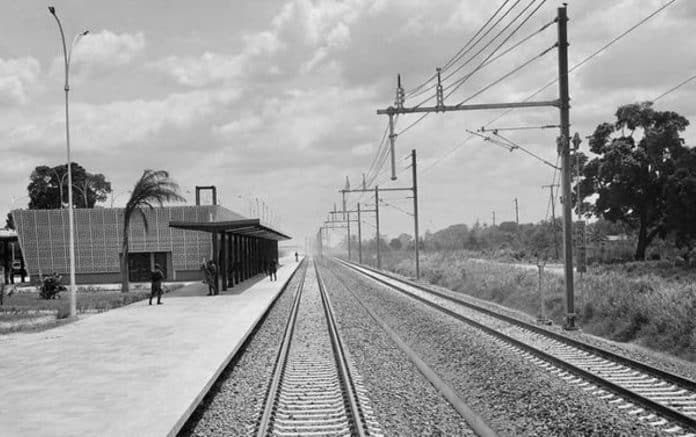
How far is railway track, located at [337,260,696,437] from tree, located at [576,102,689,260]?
32.7 m

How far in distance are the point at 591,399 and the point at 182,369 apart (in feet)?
21.3

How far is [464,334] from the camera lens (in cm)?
1659

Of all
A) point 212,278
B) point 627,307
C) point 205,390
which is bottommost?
point 205,390

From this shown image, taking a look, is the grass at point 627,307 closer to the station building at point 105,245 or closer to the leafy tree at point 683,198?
the leafy tree at point 683,198

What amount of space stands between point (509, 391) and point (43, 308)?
2114 cm

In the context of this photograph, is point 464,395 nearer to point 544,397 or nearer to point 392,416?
point 544,397

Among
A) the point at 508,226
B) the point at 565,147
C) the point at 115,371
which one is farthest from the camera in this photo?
the point at 508,226

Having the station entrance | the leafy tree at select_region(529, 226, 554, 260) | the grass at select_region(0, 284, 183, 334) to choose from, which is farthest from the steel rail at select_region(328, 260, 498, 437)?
the leafy tree at select_region(529, 226, 554, 260)

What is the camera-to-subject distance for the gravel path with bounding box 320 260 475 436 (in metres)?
8.29

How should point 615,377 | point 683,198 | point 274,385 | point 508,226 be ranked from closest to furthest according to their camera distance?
point 274,385 < point 615,377 < point 683,198 < point 508,226

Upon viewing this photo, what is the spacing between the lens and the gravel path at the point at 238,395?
847cm

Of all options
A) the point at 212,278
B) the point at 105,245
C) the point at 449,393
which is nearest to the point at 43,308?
the point at 212,278

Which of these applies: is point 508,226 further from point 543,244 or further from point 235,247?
point 235,247

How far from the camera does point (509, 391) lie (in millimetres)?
10195
